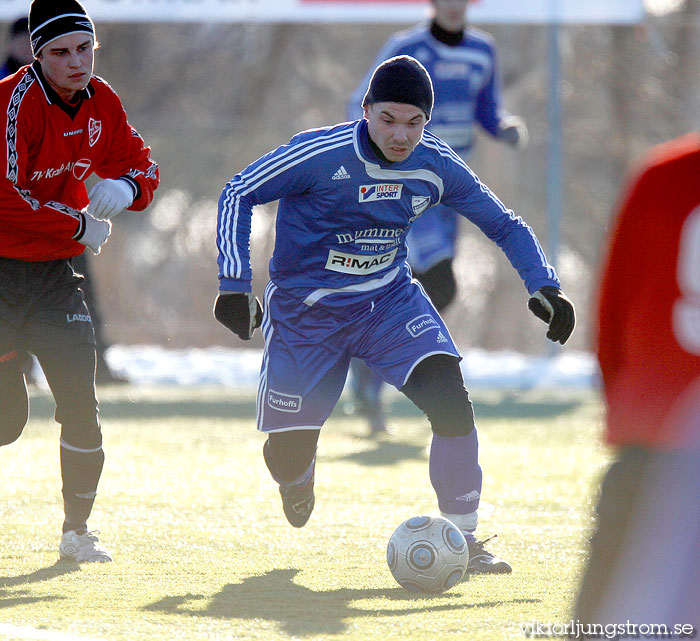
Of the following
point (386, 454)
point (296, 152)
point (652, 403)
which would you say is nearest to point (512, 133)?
point (386, 454)

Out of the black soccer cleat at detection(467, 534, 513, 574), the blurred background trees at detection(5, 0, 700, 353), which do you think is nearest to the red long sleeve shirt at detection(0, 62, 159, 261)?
the black soccer cleat at detection(467, 534, 513, 574)

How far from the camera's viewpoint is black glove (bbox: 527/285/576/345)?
15.0 ft

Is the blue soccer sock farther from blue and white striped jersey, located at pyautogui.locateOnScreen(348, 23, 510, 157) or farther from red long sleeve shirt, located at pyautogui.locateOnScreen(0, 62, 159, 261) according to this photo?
blue and white striped jersey, located at pyautogui.locateOnScreen(348, 23, 510, 157)

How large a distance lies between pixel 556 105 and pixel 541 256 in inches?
282

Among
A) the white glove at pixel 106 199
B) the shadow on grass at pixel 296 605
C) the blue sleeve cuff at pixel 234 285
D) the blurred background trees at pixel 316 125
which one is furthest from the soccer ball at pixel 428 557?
the blurred background trees at pixel 316 125

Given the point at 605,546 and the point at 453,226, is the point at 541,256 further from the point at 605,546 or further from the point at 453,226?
the point at 453,226

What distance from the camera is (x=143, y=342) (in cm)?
1398

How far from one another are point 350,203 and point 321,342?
63cm

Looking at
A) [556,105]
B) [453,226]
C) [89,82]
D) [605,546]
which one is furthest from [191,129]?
[605,546]

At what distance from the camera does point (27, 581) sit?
447 cm

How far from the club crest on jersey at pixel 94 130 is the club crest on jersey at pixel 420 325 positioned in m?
1.36

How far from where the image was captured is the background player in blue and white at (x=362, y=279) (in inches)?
188

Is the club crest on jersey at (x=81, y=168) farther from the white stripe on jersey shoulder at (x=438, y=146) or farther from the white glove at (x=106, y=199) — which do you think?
the white stripe on jersey shoulder at (x=438, y=146)

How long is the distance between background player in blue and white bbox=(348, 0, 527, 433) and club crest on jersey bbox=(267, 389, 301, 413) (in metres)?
2.78
